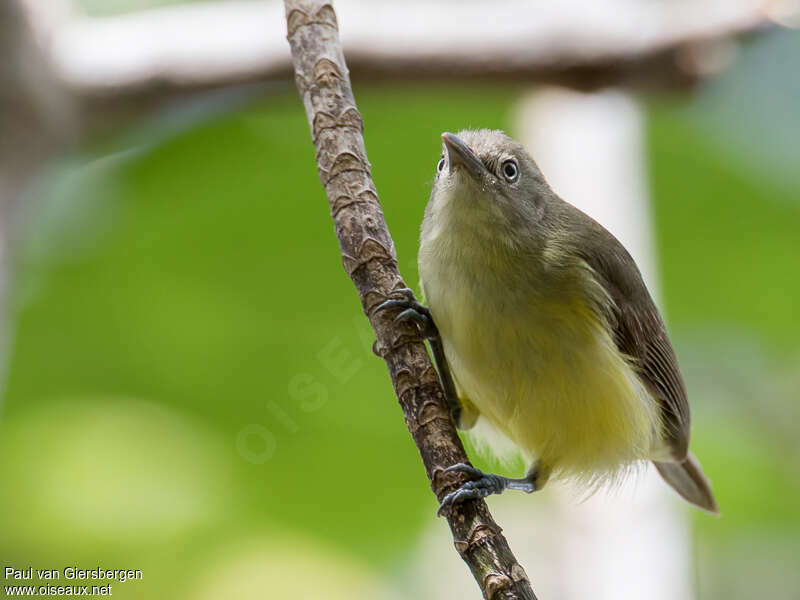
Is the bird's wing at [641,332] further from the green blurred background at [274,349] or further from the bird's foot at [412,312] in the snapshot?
the green blurred background at [274,349]

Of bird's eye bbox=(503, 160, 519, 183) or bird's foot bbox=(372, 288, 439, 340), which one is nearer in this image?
bird's foot bbox=(372, 288, 439, 340)

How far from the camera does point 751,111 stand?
532 centimetres

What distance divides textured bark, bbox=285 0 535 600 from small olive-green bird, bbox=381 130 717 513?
197 mm

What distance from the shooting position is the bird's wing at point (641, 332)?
3604 mm

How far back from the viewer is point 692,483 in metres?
4.26

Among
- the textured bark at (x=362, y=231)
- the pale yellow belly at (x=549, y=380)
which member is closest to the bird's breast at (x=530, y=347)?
the pale yellow belly at (x=549, y=380)

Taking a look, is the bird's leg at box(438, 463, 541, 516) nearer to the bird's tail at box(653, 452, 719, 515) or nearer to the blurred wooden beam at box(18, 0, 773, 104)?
the bird's tail at box(653, 452, 719, 515)

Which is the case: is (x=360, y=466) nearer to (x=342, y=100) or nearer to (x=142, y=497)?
(x=142, y=497)

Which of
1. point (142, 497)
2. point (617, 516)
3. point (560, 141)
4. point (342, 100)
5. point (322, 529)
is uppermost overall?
point (560, 141)

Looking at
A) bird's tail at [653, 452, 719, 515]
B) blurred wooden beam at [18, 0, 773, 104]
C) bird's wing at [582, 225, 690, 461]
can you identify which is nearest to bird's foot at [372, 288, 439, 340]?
→ bird's wing at [582, 225, 690, 461]

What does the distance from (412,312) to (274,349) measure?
1.59 meters

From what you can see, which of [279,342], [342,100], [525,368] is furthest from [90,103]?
[525,368]

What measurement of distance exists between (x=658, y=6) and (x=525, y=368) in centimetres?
240

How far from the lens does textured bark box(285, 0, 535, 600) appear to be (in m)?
2.62
